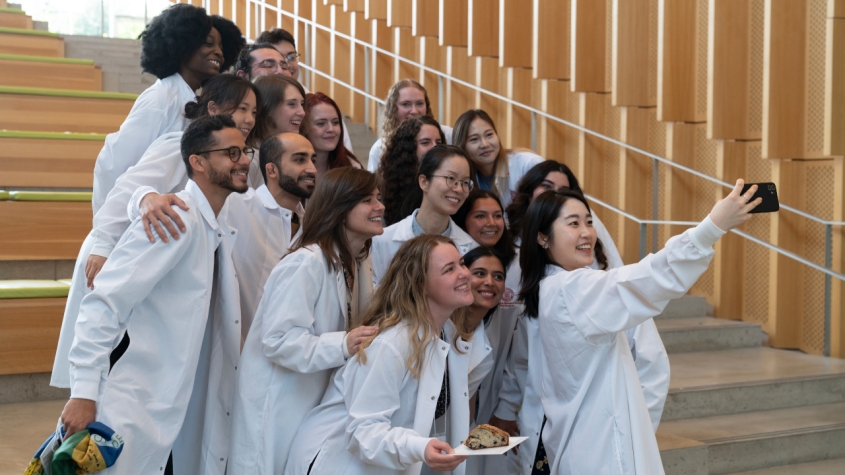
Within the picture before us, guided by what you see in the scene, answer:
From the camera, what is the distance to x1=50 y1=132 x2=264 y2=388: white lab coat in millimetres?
2520

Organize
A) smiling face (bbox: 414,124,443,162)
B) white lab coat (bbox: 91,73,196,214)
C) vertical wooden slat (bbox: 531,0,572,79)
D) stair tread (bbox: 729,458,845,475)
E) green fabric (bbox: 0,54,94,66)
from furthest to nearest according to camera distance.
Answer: green fabric (bbox: 0,54,94,66) < vertical wooden slat (bbox: 531,0,572,79) < stair tread (bbox: 729,458,845,475) < smiling face (bbox: 414,124,443,162) < white lab coat (bbox: 91,73,196,214)

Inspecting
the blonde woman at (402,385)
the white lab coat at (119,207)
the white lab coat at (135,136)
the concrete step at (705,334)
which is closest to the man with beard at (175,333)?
the white lab coat at (119,207)

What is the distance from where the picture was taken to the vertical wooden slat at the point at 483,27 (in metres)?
6.15

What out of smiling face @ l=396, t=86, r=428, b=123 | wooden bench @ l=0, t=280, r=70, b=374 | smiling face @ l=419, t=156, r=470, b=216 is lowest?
wooden bench @ l=0, t=280, r=70, b=374

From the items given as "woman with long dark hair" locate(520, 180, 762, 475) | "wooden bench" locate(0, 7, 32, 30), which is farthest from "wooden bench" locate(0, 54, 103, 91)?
"woman with long dark hair" locate(520, 180, 762, 475)

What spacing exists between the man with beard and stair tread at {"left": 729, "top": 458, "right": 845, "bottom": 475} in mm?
2276

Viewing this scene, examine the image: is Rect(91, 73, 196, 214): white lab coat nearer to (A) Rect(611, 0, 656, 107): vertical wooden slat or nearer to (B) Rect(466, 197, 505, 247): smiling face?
(B) Rect(466, 197, 505, 247): smiling face

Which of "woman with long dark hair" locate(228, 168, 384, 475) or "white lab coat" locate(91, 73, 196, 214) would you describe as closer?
"woman with long dark hair" locate(228, 168, 384, 475)

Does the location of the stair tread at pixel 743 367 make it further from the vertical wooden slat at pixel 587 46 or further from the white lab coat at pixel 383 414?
the vertical wooden slat at pixel 587 46

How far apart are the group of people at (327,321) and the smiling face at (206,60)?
0.18 metres

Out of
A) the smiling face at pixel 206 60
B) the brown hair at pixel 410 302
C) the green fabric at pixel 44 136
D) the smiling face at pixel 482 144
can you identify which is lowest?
the brown hair at pixel 410 302

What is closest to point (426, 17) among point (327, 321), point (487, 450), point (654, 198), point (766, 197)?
point (654, 198)

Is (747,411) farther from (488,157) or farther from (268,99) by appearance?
(268,99)

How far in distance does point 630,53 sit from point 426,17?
6.18 ft
